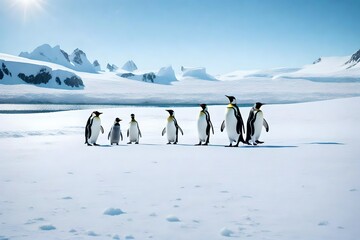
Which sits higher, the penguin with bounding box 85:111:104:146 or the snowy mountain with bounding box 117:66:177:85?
the snowy mountain with bounding box 117:66:177:85

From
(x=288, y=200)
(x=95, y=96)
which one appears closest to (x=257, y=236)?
(x=288, y=200)

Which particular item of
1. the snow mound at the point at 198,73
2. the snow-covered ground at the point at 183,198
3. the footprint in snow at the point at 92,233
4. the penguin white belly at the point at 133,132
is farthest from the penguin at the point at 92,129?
the snow mound at the point at 198,73

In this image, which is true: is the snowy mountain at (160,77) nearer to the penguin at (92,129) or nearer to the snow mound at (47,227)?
the penguin at (92,129)

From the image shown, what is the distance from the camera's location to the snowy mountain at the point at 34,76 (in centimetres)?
13175

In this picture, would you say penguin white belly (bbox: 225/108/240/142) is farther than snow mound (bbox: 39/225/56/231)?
Yes

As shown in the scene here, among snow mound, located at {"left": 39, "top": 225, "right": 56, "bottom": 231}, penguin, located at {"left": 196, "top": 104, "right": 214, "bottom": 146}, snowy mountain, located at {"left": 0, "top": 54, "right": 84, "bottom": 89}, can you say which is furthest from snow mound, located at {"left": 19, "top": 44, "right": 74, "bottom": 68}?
snow mound, located at {"left": 39, "top": 225, "right": 56, "bottom": 231}

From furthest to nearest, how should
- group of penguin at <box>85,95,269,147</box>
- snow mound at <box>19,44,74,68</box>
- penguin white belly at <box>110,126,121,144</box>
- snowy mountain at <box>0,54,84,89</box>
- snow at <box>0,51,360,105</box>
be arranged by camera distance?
snow mound at <box>19,44,74,68</box> < snowy mountain at <box>0,54,84,89</box> < snow at <box>0,51,360,105</box> < penguin white belly at <box>110,126,121,144</box> < group of penguin at <box>85,95,269,147</box>

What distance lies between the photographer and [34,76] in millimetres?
137625

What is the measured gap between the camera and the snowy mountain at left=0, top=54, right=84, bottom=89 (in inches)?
5187

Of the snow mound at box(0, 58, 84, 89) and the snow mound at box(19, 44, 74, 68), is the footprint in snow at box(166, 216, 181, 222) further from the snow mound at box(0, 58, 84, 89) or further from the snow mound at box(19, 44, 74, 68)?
the snow mound at box(19, 44, 74, 68)

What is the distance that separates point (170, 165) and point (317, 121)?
14.8 m

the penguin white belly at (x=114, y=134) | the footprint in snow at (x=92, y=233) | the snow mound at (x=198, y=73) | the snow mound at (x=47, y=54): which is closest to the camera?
the footprint in snow at (x=92, y=233)

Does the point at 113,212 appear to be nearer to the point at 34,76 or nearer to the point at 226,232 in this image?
the point at 226,232

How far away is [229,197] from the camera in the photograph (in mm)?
3492
